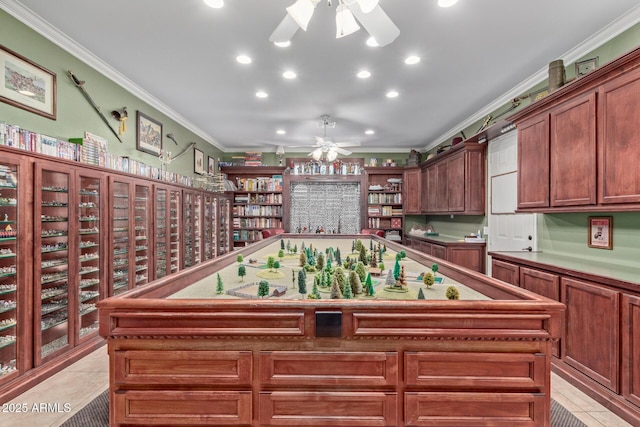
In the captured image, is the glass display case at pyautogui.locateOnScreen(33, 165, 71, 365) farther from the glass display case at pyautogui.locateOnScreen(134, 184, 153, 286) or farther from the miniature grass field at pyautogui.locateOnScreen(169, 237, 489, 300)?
the miniature grass field at pyautogui.locateOnScreen(169, 237, 489, 300)

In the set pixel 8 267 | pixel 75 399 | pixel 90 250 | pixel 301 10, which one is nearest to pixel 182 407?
pixel 75 399

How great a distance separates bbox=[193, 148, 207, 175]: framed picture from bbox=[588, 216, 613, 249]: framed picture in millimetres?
5813

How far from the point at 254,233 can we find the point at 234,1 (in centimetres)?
560

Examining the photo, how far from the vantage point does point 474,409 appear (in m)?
1.26

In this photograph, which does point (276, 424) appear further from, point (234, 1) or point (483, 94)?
point (483, 94)

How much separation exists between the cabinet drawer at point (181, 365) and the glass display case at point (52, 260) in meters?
1.76

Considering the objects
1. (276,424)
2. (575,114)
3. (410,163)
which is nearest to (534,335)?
(276,424)

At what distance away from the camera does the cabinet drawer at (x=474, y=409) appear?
125cm

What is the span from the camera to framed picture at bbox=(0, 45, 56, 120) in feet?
8.04

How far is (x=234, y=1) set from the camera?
2354mm

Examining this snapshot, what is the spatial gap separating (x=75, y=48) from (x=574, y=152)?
4606mm

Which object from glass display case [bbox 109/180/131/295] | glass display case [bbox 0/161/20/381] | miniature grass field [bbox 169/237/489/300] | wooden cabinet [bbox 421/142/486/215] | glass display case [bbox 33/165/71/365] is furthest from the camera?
wooden cabinet [bbox 421/142/486/215]

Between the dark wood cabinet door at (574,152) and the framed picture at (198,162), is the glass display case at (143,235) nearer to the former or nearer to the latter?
the framed picture at (198,162)

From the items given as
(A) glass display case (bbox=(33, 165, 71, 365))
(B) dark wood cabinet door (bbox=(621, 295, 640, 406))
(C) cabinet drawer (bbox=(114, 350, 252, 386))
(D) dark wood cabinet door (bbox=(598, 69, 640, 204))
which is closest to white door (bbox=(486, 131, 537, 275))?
(D) dark wood cabinet door (bbox=(598, 69, 640, 204))
